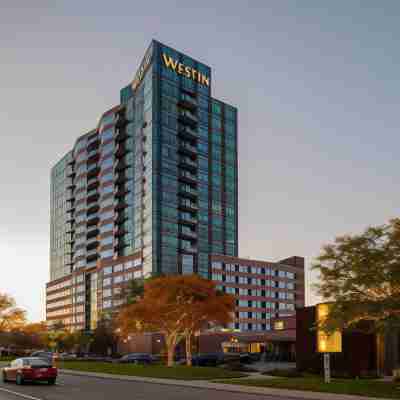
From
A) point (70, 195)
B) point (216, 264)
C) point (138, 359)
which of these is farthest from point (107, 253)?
point (138, 359)

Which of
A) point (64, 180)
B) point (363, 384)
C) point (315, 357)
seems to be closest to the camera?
point (363, 384)

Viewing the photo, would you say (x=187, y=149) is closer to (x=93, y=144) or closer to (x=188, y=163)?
(x=188, y=163)

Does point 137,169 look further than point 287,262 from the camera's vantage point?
No

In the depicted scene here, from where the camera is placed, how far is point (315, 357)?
148 ft

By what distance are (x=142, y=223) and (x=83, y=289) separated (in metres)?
45.7

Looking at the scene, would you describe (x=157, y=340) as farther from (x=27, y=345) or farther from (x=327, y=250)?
(x=327, y=250)

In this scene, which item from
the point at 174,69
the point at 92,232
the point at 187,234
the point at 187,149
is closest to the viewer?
the point at 187,234

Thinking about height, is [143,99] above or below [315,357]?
above

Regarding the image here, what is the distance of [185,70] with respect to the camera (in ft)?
494

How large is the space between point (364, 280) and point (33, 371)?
19852mm

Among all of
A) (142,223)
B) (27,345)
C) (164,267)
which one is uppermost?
(142,223)

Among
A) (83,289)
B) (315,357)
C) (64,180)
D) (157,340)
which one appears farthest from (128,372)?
(64,180)

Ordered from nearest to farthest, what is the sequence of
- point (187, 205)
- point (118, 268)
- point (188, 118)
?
1. point (187, 205)
2. point (118, 268)
3. point (188, 118)

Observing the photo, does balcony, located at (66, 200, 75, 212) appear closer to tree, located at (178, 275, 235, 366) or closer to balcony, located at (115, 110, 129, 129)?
balcony, located at (115, 110, 129, 129)
